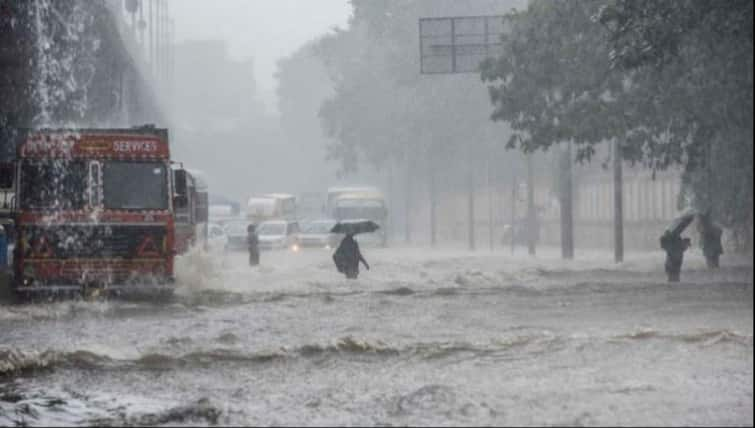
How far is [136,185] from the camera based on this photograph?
21328 millimetres

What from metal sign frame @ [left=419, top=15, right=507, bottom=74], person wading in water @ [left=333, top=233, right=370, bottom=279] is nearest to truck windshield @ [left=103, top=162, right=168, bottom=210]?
person wading in water @ [left=333, top=233, right=370, bottom=279]

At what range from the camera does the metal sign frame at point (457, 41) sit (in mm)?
37594

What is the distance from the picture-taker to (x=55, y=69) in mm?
39469

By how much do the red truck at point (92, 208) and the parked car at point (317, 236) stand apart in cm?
3159

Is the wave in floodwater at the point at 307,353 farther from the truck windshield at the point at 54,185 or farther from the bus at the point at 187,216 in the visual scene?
the bus at the point at 187,216

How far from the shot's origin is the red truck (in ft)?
68.5

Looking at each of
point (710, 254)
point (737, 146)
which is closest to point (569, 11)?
point (710, 254)

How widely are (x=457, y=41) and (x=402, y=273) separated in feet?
23.2

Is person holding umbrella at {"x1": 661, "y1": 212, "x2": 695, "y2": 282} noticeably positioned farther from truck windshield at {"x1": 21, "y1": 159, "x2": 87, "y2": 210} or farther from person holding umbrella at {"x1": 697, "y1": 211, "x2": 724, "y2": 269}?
truck windshield at {"x1": 21, "y1": 159, "x2": 87, "y2": 210}

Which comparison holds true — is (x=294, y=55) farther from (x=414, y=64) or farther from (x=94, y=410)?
(x=94, y=410)

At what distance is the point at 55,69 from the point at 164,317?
21.4 metres

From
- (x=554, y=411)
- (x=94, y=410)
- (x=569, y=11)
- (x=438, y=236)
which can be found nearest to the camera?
(x=554, y=411)

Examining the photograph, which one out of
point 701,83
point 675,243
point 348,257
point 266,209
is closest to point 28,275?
point 348,257

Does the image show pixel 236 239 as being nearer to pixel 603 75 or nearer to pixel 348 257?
pixel 348 257
